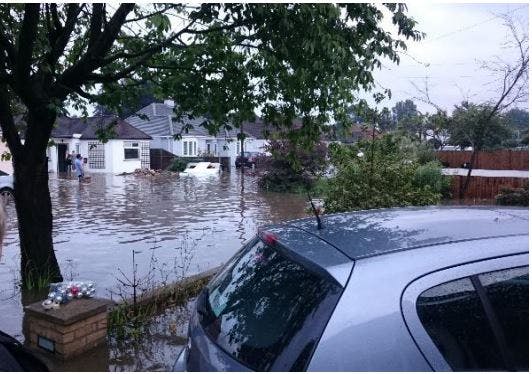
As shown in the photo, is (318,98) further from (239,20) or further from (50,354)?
(50,354)

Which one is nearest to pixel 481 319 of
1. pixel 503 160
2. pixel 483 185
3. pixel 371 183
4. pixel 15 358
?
pixel 15 358

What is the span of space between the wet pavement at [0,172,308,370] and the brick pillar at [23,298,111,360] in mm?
263

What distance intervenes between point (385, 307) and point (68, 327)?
3307 mm

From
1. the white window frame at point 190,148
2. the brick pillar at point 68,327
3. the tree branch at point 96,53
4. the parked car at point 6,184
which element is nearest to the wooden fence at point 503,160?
the parked car at point 6,184

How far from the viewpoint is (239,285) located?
230cm

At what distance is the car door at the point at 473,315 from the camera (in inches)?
66.3

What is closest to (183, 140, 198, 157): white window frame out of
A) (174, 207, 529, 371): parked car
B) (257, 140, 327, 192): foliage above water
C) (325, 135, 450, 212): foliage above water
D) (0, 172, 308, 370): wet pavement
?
(257, 140, 327, 192): foliage above water

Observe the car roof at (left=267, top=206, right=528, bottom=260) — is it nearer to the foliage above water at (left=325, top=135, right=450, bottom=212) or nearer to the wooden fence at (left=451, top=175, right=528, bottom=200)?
the foliage above water at (left=325, top=135, right=450, bottom=212)

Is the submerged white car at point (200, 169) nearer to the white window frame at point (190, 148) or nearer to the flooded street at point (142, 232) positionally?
the white window frame at point (190, 148)

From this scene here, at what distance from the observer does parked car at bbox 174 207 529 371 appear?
164 centimetres

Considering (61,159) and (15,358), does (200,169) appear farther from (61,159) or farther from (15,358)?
(15,358)

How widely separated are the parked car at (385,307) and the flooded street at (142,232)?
3.95 metres

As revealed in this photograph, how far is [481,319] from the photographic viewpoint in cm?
177

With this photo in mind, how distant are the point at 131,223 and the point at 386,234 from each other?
1153 centimetres
